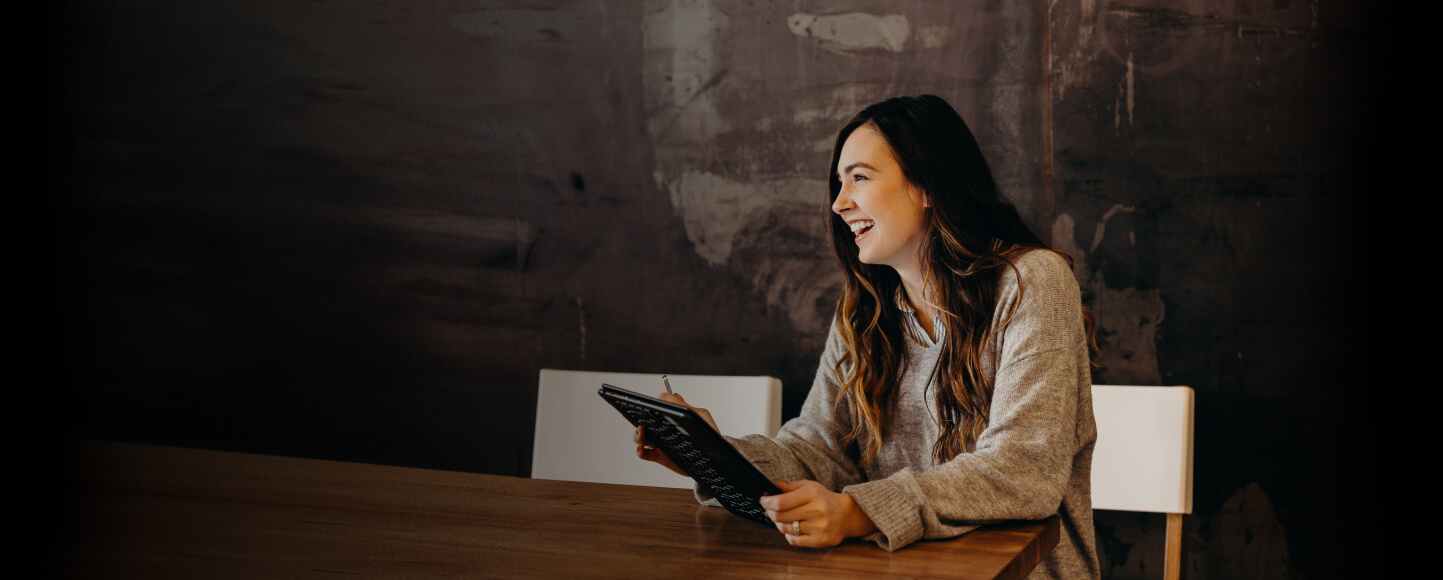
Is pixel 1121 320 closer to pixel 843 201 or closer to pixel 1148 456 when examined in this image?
pixel 1148 456

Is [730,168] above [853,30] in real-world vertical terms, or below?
below

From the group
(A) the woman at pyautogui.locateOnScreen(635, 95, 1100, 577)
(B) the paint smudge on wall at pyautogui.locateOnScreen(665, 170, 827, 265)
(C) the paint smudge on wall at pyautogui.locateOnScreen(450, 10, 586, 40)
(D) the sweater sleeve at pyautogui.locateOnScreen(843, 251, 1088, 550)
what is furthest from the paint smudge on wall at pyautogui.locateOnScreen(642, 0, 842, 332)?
(D) the sweater sleeve at pyautogui.locateOnScreen(843, 251, 1088, 550)

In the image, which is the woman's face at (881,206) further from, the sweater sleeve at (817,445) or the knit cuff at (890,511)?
the knit cuff at (890,511)

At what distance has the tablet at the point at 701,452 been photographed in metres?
0.87

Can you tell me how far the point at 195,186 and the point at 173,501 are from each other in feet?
7.24

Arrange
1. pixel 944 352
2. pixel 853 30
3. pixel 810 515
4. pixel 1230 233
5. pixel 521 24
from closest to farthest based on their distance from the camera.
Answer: pixel 810 515, pixel 944 352, pixel 1230 233, pixel 853 30, pixel 521 24

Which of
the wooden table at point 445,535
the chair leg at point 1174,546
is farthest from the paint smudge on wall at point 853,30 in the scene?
the wooden table at point 445,535

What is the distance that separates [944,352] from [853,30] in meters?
1.37

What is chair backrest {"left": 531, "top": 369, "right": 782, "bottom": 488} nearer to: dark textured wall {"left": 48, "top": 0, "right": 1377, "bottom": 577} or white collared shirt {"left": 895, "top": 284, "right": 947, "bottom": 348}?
dark textured wall {"left": 48, "top": 0, "right": 1377, "bottom": 577}

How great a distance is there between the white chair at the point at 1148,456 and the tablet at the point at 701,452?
1221 mm

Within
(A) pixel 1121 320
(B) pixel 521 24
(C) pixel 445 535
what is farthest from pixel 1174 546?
(B) pixel 521 24

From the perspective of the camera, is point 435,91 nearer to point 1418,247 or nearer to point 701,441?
point 701,441

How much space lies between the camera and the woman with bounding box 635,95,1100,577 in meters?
1.05

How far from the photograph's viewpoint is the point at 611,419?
87.0 inches
